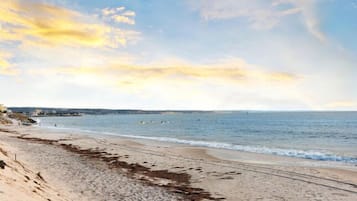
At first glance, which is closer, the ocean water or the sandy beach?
the sandy beach

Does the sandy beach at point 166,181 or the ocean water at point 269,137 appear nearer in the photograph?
the sandy beach at point 166,181

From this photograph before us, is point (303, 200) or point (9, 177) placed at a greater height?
point (9, 177)

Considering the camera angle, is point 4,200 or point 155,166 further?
point 155,166

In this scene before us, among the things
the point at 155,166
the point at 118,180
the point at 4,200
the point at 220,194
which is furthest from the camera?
the point at 155,166

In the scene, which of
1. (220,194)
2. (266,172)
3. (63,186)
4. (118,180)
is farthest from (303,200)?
(63,186)

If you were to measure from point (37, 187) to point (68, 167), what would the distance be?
7539mm

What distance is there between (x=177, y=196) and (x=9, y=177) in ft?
19.2

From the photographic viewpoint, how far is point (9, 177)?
36.1ft

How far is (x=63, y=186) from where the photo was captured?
1365cm

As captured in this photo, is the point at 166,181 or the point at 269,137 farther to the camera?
the point at 269,137

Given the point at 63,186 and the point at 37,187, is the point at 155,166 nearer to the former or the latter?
the point at 63,186

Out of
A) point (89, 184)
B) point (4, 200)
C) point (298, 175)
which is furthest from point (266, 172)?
point (4, 200)

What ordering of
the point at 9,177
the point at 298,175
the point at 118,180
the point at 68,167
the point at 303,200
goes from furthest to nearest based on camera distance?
the point at 68,167 < the point at 298,175 < the point at 118,180 < the point at 303,200 < the point at 9,177

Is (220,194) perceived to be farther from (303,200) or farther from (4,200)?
(4,200)
